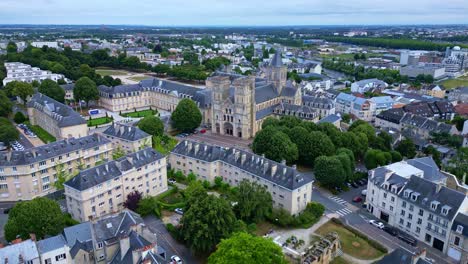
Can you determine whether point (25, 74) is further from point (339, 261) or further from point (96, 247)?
point (339, 261)

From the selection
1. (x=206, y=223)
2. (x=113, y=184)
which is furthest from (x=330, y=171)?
(x=113, y=184)

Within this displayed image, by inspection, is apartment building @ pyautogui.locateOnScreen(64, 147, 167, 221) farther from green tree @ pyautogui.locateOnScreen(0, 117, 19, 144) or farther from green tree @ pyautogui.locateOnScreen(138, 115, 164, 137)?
green tree @ pyautogui.locateOnScreen(0, 117, 19, 144)

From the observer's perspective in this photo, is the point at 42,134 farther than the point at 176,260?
Yes

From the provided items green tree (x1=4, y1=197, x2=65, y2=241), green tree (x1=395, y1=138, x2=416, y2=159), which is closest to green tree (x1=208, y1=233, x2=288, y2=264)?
green tree (x1=4, y1=197, x2=65, y2=241)

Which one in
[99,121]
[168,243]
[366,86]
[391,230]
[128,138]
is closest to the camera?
[168,243]

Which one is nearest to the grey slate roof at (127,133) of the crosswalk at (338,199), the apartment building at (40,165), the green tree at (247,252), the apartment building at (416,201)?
the apartment building at (40,165)

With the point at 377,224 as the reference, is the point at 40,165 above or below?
above
